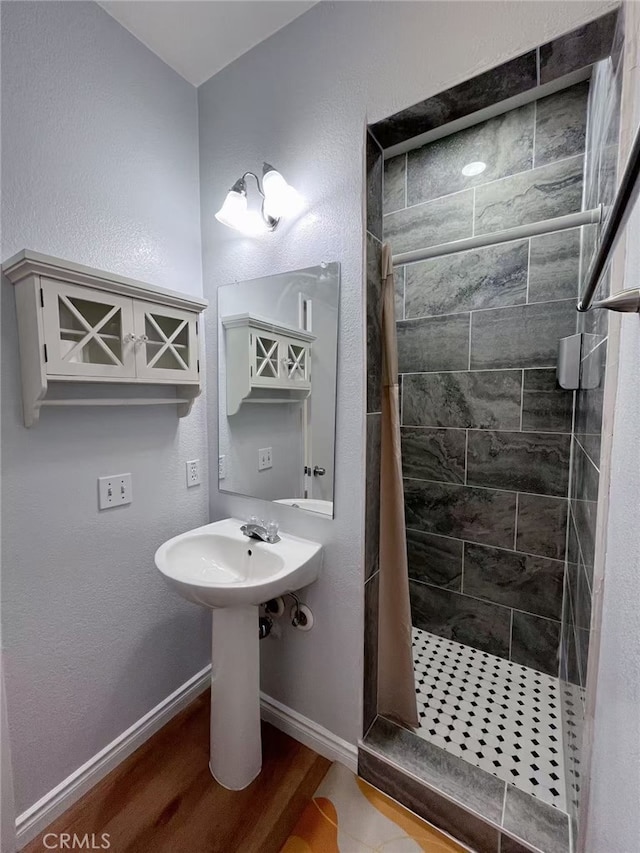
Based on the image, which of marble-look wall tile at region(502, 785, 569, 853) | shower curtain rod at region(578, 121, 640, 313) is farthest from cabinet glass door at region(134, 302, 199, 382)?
marble-look wall tile at region(502, 785, 569, 853)

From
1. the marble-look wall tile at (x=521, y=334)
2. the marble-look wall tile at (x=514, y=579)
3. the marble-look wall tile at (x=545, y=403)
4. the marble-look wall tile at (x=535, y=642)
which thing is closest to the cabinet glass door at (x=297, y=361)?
the marble-look wall tile at (x=521, y=334)

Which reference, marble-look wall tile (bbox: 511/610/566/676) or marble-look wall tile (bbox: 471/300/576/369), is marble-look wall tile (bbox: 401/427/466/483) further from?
marble-look wall tile (bbox: 511/610/566/676)

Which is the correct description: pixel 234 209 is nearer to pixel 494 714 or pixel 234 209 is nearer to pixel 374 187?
pixel 374 187

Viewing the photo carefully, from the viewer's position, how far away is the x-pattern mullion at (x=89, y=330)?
1.10 metres

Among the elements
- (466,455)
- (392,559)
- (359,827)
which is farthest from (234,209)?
(359,827)

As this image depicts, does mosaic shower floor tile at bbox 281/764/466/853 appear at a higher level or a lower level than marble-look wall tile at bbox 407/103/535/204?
lower

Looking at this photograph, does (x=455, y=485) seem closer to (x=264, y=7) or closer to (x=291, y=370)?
(x=291, y=370)

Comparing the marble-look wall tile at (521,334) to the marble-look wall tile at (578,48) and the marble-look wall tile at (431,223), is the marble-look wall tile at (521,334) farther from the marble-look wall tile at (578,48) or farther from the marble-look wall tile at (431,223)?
the marble-look wall tile at (578,48)

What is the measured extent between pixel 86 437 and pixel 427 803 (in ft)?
5.46

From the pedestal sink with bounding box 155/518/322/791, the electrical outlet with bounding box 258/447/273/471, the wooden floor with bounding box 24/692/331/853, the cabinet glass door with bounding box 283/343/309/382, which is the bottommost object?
the wooden floor with bounding box 24/692/331/853

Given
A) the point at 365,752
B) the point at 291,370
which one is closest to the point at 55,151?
the point at 291,370

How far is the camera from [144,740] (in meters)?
1.50

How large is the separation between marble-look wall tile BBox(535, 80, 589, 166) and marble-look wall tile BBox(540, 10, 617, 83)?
0.77 meters

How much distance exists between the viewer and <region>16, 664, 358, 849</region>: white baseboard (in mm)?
1180
